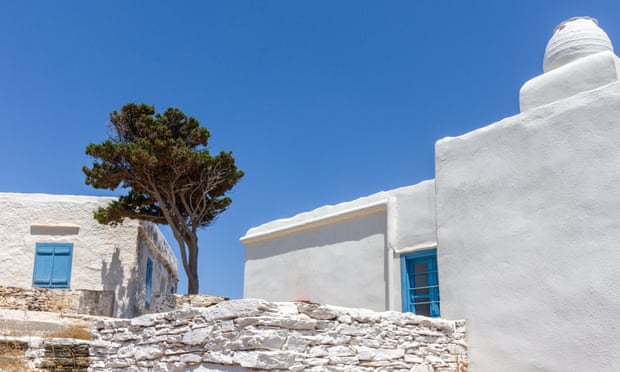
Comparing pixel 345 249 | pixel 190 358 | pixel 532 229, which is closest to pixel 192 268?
pixel 345 249

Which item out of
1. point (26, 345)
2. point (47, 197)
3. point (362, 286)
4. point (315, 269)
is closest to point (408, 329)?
point (362, 286)

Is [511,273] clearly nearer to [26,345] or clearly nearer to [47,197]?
[26,345]

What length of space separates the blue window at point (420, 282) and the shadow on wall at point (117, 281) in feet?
37.1

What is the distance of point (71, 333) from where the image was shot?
11914 millimetres

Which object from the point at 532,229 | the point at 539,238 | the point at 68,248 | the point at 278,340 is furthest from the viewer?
the point at 68,248

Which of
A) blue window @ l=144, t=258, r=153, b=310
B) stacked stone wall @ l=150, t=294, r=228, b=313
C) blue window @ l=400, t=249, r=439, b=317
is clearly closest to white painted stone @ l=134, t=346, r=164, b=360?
blue window @ l=400, t=249, r=439, b=317

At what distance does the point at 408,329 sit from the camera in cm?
787

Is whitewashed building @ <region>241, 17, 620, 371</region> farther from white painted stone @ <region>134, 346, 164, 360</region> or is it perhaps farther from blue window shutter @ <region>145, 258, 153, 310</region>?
blue window shutter @ <region>145, 258, 153, 310</region>

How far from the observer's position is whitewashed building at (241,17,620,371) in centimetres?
743

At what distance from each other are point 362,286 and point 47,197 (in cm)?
1244

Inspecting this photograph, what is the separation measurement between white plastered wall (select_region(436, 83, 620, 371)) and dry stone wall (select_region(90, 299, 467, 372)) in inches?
29.3

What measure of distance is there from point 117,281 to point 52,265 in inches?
76.7

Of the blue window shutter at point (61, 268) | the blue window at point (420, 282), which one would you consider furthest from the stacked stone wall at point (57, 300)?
the blue window at point (420, 282)

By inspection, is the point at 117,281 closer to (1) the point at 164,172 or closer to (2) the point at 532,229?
(1) the point at 164,172
